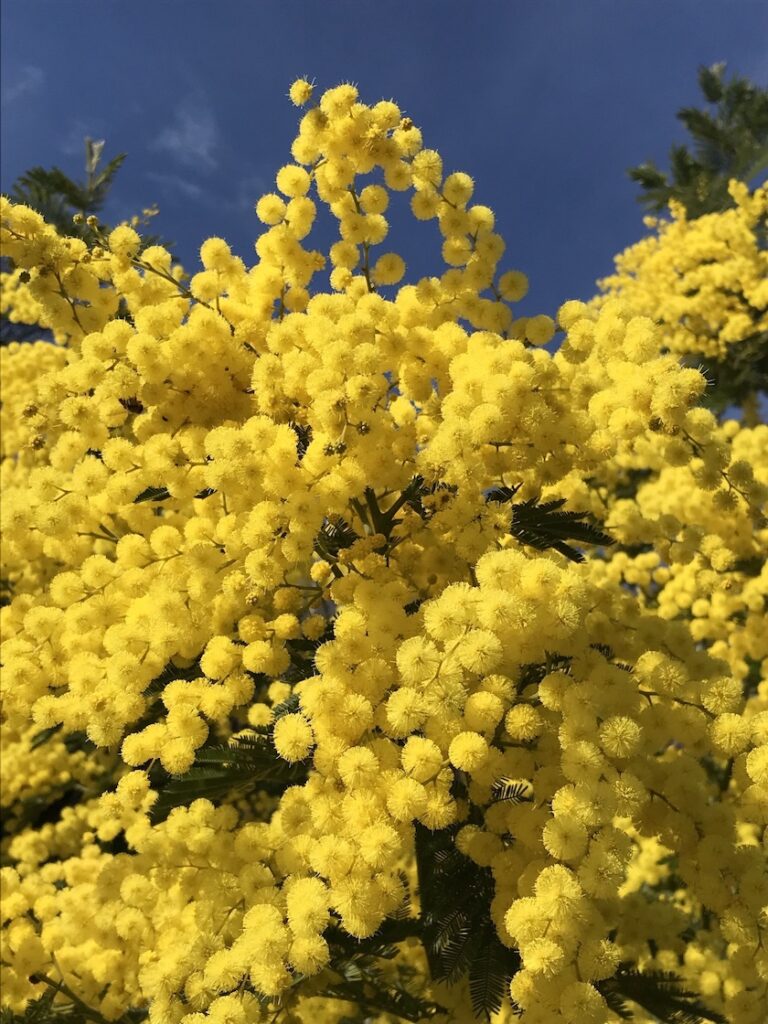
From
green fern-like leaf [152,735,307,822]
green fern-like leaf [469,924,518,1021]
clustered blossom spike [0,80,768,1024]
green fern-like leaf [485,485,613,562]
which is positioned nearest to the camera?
clustered blossom spike [0,80,768,1024]

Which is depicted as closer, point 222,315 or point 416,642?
point 416,642

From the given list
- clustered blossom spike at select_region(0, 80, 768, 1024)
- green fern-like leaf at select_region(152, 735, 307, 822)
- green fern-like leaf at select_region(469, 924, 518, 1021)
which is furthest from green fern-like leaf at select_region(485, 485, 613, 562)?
green fern-like leaf at select_region(469, 924, 518, 1021)

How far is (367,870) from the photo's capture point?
196 cm

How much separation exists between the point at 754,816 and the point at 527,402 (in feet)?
4.60

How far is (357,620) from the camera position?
2318mm

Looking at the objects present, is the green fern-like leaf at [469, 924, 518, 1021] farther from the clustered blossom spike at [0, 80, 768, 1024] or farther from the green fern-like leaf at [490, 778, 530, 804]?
A: the green fern-like leaf at [490, 778, 530, 804]

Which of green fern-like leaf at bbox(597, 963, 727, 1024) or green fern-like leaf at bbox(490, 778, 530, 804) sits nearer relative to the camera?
green fern-like leaf at bbox(490, 778, 530, 804)

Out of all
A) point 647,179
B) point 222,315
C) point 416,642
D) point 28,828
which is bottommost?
point 28,828

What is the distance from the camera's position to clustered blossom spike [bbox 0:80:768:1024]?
2.02 m

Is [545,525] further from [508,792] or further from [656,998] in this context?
[656,998]

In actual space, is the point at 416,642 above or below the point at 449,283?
below

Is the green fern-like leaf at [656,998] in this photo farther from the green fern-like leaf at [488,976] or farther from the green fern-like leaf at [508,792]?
the green fern-like leaf at [508,792]

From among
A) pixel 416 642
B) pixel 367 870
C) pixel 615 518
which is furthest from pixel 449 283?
pixel 367 870

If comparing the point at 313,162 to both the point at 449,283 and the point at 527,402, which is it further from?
the point at 527,402
